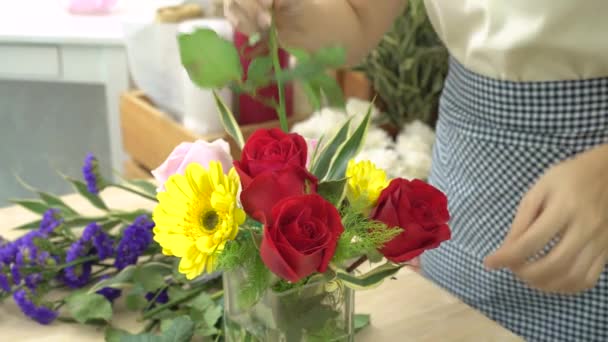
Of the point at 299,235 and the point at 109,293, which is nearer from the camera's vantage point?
the point at 299,235

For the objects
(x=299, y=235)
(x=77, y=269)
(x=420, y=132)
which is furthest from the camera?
(x=420, y=132)

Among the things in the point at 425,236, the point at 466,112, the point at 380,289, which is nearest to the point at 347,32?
the point at 466,112

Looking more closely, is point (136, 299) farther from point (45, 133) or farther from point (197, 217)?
point (45, 133)

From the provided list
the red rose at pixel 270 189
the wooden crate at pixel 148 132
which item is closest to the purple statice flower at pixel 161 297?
the red rose at pixel 270 189

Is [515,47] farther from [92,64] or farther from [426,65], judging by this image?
[92,64]

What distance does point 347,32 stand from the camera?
2.89 feet

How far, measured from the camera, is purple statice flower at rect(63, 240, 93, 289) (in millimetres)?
830

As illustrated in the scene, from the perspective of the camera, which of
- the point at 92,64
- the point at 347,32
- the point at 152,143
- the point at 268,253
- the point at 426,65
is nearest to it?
the point at 268,253

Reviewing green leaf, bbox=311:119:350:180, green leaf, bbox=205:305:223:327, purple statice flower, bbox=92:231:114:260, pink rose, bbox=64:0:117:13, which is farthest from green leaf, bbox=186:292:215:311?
pink rose, bbox=64:0:117:13

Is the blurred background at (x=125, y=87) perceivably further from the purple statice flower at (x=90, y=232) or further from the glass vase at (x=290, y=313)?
the glass vase at (x=290, y=313)

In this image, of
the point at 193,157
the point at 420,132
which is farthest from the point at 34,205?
the point at 420,132

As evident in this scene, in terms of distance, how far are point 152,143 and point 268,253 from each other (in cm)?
113

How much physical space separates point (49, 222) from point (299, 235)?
1.56ft

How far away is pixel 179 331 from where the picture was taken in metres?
0.73
